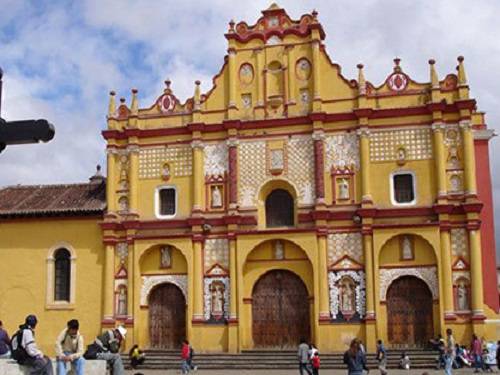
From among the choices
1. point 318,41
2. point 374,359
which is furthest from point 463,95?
point 374,359

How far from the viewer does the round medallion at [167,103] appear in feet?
111

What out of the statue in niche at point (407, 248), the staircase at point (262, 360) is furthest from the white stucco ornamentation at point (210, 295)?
the statue in niche at point (407, 248)

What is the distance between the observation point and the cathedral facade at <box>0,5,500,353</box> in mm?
29875

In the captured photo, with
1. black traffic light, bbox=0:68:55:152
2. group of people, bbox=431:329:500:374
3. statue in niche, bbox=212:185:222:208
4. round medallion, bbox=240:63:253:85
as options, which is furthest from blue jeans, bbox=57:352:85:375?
round medallion, bbox=240:63:253:85

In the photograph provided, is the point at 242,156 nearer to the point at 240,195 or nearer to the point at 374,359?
the point at 240,195

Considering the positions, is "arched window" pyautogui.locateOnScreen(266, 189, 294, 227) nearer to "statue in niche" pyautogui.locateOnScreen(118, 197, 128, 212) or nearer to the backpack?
"statue in niche" pyautogui.locateOnScreen(118, 197, 128, 212)

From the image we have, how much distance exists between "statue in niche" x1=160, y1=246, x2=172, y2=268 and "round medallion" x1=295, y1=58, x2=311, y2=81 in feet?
30.6

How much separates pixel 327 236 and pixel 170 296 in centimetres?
728

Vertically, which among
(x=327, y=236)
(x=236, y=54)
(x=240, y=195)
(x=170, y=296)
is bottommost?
(x=170, y=296)

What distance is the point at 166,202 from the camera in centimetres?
3312

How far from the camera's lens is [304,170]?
31531 mm

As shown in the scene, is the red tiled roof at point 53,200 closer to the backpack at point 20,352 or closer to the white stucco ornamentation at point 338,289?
the white stucco ornamentation at point 338,289

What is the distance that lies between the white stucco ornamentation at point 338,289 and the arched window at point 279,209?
3.08 metres

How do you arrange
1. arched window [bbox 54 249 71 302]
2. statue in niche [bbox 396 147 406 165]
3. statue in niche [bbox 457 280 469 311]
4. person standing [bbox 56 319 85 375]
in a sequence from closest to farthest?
person standing [bbox 56 319 85 375]
statue in niche [bbox 457 280 469 311]
statue in niche [bbox 396 147 406 165]
arched window [bbox 54 249 71 302]
